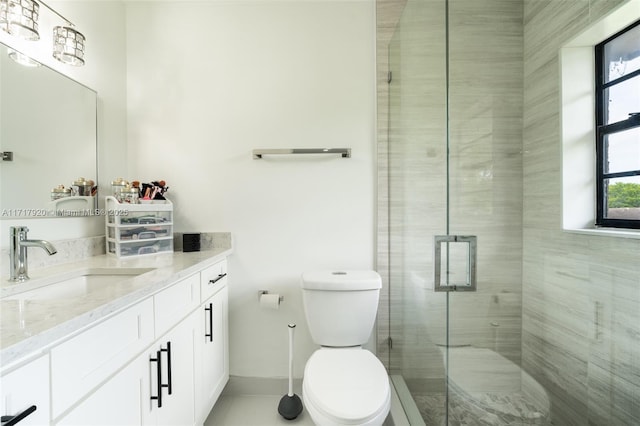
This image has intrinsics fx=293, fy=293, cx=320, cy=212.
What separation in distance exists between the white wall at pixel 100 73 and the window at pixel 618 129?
2.25m

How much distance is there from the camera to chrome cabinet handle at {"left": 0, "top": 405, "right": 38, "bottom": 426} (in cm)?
51

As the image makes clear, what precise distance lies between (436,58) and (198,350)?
168cm

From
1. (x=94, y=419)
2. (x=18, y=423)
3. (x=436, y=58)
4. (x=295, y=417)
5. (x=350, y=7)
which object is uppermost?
(x=350, y=7)

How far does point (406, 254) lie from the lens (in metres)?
1.61

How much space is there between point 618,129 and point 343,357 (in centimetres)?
139

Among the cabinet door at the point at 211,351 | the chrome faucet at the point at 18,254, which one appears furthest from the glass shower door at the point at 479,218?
the chrome faucet at the point at 18,254

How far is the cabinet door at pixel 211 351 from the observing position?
1.36m

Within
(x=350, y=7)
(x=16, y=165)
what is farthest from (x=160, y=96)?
(x=350, y=7)

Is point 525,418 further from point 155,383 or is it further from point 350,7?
point 350,7

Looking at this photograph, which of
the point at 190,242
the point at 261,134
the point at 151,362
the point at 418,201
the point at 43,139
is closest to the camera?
the point at 151,362

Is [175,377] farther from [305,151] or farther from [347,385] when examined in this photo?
[305,151]

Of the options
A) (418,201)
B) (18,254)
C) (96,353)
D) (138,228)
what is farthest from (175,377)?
(418,201)

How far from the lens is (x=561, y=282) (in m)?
1.16

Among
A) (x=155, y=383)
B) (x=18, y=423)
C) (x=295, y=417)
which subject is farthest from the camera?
(x=295, y=417)
